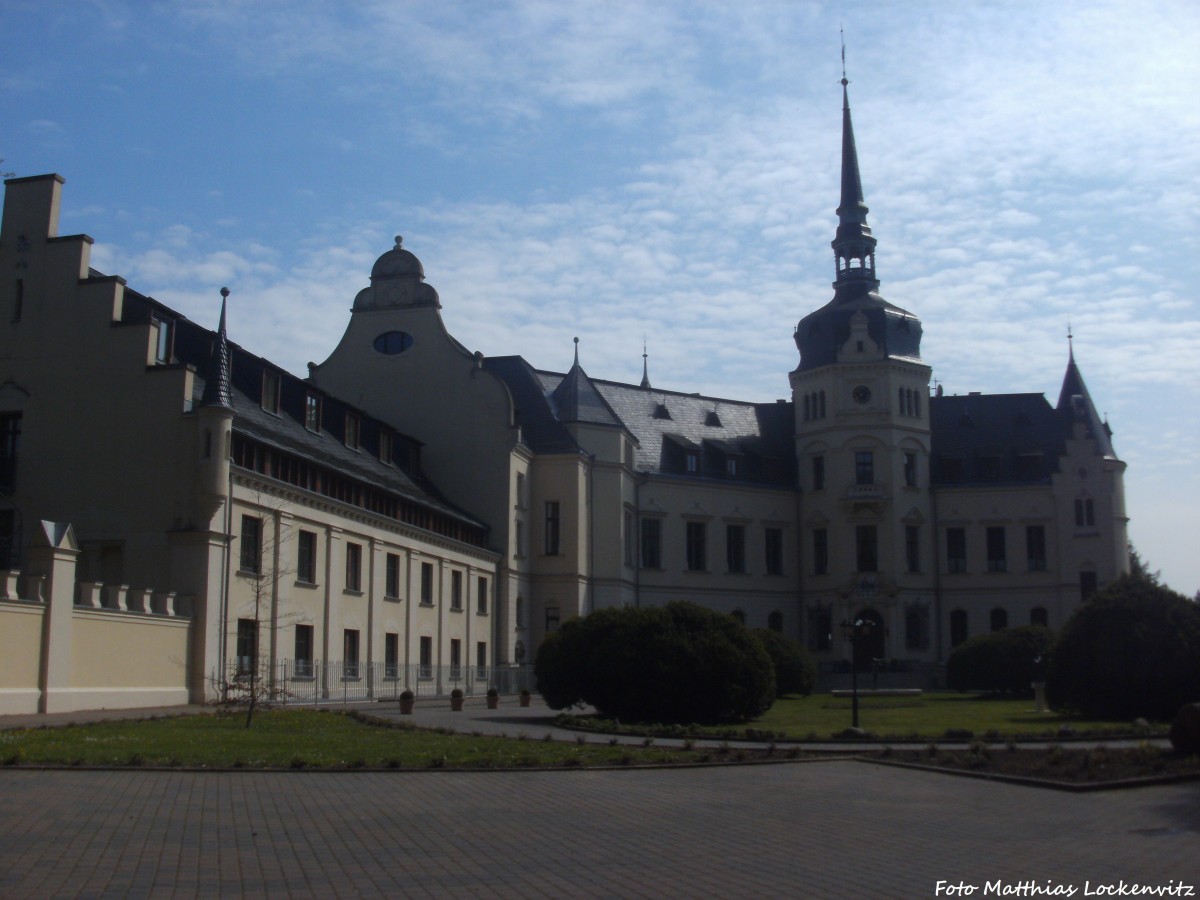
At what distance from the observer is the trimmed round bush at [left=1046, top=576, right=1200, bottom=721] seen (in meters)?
31.4

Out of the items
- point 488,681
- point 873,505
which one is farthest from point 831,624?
point 488,681

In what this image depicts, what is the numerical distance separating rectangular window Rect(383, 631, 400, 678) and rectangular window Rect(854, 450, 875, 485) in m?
36.4

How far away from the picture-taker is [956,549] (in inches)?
2990

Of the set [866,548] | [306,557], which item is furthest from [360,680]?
[866,548]

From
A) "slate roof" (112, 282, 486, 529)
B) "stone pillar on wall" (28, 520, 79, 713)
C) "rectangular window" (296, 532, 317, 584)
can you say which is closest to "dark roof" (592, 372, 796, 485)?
"slate roof" (112, 282, 486, 529)

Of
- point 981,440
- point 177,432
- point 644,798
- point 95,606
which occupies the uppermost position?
point 981,440

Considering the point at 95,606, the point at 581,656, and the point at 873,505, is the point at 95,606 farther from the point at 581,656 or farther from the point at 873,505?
the point at 873,505

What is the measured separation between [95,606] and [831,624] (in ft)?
173

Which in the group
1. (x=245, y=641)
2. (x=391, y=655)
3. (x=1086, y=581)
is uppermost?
(x=1086, y=581)

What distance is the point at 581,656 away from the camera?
3094 cm

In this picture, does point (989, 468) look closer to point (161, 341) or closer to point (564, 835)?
point (161, 341)

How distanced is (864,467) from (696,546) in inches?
442

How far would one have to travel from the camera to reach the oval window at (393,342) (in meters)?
61.8

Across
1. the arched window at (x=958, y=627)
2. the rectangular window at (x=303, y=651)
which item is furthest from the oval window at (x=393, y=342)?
the arched window at (x=958, y=627)
